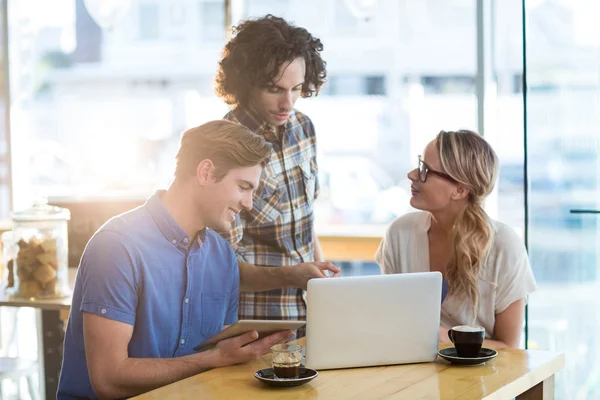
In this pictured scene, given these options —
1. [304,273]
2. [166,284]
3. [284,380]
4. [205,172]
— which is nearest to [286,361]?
[284,380]

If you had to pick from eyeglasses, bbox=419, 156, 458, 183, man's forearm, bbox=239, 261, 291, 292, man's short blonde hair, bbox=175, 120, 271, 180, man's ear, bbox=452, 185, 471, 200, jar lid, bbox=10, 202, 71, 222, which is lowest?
Result: man's forearm, bbox=239, 261, 291, 292

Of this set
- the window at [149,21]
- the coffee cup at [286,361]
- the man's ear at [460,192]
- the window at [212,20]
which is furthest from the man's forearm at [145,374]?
the window at [149,21]

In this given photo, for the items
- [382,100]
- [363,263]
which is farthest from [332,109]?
[363,263]

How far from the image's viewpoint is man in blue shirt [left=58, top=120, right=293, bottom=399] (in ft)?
6.61

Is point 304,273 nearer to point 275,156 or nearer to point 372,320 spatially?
point 275,156

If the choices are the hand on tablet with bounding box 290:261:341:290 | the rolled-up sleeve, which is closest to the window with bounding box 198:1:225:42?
the hand on tablet with bounding box 290:261:341:290

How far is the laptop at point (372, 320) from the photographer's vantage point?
6.54 ft

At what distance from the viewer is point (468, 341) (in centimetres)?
210

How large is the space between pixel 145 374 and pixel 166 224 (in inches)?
14.9

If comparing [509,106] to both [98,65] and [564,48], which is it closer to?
[564,48]

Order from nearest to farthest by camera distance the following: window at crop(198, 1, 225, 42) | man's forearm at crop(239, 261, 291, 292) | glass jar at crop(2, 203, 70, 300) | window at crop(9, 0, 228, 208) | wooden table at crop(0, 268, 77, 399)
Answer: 1. man's forearm at crop(239, 261, 291, 292)
2. glass jar at crop(2, 203, 70, 300)
3. wooden table at crop(0, 268, 77, 399)
4. window at crop(198, 1, 225, 42)
5. window at crop(9, 0, 228, 208)

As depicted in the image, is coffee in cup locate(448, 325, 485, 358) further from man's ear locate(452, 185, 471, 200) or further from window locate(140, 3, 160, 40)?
window locate(140, 3, 160, 40)

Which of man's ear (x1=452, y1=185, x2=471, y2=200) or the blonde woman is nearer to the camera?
the blonde woman

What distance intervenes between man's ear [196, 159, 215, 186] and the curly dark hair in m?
0.56
